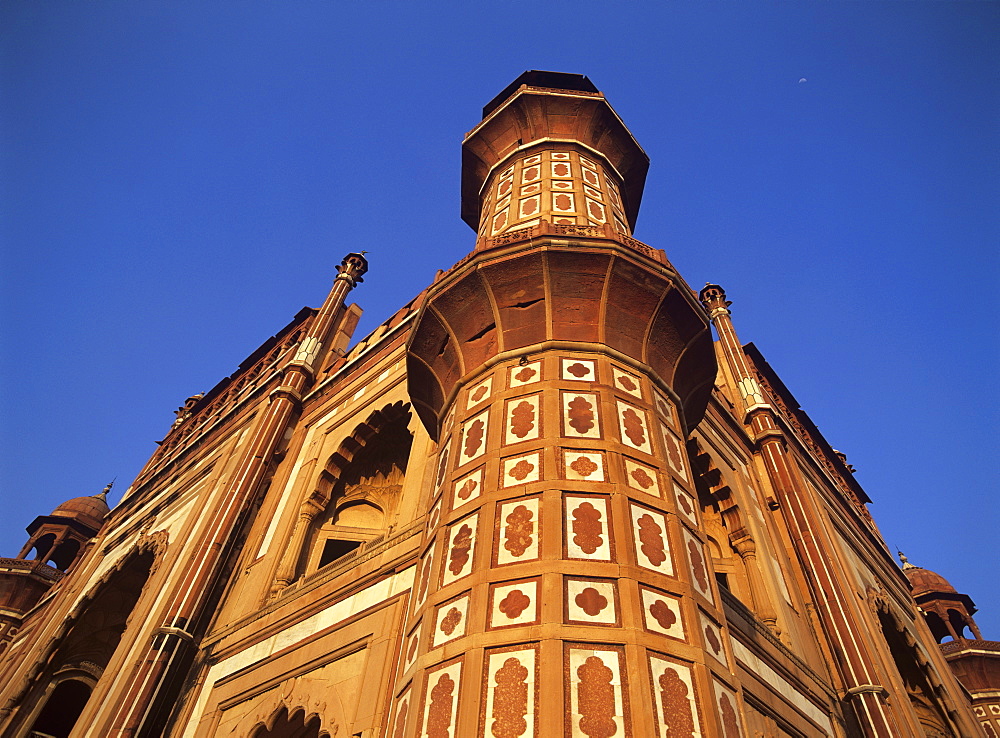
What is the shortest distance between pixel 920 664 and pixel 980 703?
10983 millimetres

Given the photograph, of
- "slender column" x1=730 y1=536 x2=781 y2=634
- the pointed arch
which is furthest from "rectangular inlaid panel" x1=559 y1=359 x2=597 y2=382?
the pointed arch

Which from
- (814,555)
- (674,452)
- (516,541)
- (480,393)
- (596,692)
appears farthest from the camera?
(814,555)

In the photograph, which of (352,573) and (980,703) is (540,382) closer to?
(352,573)

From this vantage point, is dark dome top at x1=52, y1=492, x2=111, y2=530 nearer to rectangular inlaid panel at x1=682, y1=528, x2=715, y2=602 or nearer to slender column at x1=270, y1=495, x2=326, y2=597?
slender column at x1=270, y1=495, x2=326, y2=597

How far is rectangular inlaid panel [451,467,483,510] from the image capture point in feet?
20.7

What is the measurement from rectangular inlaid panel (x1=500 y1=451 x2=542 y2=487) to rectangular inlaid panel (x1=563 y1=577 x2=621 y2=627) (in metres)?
1.08

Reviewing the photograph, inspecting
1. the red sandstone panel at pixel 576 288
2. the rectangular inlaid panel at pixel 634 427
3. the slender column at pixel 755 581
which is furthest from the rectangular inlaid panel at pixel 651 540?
the slender column at pixel 755 581

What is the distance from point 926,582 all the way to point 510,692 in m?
26.7

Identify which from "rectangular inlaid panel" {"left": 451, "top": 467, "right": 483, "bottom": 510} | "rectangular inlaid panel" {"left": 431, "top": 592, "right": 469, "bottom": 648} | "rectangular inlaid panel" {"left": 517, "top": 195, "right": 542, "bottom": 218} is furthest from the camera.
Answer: "rectangular inlaid panel" {"left": 517, "top": 195, "right": 542, "bottom": 218}

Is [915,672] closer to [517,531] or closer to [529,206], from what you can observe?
[529,206]

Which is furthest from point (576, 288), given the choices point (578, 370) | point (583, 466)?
point (583, 466)

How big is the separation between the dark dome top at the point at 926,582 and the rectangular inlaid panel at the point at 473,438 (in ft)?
79.0

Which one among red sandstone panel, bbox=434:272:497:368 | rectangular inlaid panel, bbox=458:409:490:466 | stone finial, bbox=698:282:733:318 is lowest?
rectangular inlaid panel, bbox=458:409:490:466

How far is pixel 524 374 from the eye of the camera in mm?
7230
